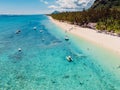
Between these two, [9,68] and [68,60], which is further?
[68,60]

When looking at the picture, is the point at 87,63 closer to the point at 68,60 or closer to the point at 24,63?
the point at 68,60

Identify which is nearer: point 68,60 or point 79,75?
point 79,75

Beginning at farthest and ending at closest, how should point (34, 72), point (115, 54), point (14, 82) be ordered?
point (115, 54) → point (34, 72) → point (14, 82)

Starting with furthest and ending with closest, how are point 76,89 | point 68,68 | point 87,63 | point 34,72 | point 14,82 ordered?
point 87,63 → point 68,68 → point 34,72 → point 14,82 → point 76,89

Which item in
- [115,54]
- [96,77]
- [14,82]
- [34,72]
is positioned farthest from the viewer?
[115,54]

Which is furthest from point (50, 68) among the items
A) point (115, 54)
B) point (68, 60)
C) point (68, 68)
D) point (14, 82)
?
point (115, 54)

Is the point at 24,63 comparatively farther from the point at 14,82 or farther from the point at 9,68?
the point at 14,82

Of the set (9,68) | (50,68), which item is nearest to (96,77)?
(50,68)

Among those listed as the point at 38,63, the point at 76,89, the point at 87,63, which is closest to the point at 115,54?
the point at 87,63

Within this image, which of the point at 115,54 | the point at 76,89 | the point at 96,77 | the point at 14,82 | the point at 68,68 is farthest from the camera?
the point at 115,54
